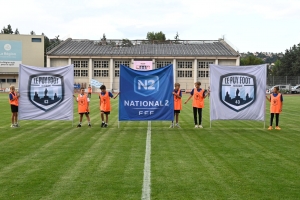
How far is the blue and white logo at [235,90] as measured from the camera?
17.7 m

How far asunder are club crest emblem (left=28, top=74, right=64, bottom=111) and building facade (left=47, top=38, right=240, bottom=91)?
222ft

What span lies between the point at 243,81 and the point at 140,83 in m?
4.35

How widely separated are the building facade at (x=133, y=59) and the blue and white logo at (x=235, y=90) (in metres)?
68.2

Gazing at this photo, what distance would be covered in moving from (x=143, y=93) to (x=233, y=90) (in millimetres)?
3815

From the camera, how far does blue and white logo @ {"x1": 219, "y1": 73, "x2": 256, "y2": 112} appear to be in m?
17.7

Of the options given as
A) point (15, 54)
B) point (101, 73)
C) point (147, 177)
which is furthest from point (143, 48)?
point (147, 177)

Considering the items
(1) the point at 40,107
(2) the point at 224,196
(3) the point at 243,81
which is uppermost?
(3) the point at 243,81

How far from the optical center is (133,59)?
86.1m

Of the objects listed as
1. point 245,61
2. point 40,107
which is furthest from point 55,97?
point 245,61

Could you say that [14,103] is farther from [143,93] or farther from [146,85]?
[146,85]

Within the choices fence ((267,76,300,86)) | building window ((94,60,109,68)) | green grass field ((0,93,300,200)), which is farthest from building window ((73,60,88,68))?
green grass field ((0,93,300,200))

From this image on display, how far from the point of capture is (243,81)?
17734 millimetres

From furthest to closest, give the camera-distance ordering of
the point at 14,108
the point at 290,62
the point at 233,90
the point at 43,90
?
the point at 290,62, the point at 14,108, the point at 43,90, the point at 233,90

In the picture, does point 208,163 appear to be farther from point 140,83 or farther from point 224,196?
point 140,83
